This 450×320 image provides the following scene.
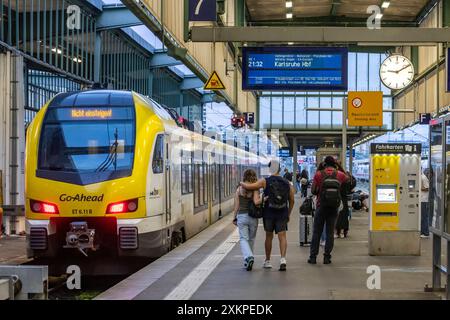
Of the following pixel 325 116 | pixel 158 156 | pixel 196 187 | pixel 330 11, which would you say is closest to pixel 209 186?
pixel 196 187

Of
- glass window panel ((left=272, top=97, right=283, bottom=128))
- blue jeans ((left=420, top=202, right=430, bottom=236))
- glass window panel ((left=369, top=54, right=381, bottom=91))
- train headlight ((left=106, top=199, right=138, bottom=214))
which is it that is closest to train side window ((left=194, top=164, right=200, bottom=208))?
blue jeans ((left=420, top=202, right=430, bottom=236))

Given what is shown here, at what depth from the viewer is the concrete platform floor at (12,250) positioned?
38.6ft

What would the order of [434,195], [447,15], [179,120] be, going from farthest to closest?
[447,15]
[179,120]
[434,195]

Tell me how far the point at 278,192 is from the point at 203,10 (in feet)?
14.1

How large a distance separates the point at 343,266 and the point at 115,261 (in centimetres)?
338

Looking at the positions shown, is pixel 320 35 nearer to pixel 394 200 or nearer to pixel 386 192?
pixel 386 192

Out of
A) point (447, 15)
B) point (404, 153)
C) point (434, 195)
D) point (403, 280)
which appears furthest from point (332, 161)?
point (447, 15)

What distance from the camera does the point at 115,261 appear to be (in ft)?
33.3

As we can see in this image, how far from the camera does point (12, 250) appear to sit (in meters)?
13.2

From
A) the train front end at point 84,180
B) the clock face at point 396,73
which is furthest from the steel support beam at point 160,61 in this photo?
the train front end at point 84,180

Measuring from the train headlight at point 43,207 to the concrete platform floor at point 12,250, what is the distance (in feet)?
5.83
